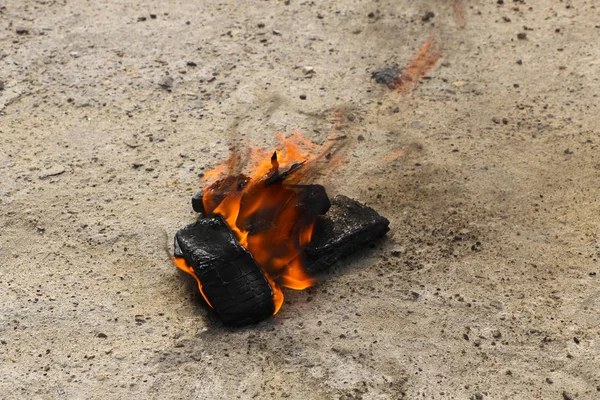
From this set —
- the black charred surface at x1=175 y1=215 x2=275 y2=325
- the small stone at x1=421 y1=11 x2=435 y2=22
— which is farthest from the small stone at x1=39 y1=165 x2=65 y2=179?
the small stone at x1=421 y1=11 x2=435 y2=22

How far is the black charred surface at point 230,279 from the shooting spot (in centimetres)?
416

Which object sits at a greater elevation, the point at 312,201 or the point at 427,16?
the point at 427,16

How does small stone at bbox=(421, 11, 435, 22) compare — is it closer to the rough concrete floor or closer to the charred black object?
the rough concrete floor

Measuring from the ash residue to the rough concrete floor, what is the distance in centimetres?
8

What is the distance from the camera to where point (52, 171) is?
540cm

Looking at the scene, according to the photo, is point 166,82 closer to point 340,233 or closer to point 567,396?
point 340,233

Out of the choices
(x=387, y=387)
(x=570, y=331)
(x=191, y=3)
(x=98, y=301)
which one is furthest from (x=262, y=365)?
(x=191, y=3)

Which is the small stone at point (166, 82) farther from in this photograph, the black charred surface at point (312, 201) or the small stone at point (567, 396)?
the small stone at point (567, 396)

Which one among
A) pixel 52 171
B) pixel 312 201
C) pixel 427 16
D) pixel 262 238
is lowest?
pixel 52 171

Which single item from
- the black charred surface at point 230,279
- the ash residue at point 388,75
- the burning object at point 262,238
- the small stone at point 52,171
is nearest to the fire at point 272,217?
the burning object at point 262,238

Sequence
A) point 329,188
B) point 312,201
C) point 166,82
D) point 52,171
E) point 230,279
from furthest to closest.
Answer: point 166,82 → point 52,171 → point 329,188 → point 312,201 → point 230,279

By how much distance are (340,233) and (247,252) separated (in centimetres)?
64

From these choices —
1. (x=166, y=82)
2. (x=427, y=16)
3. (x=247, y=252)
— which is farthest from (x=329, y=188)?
(x=427, y=16)

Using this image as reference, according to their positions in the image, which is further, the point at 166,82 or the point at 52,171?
the point at 166,82
